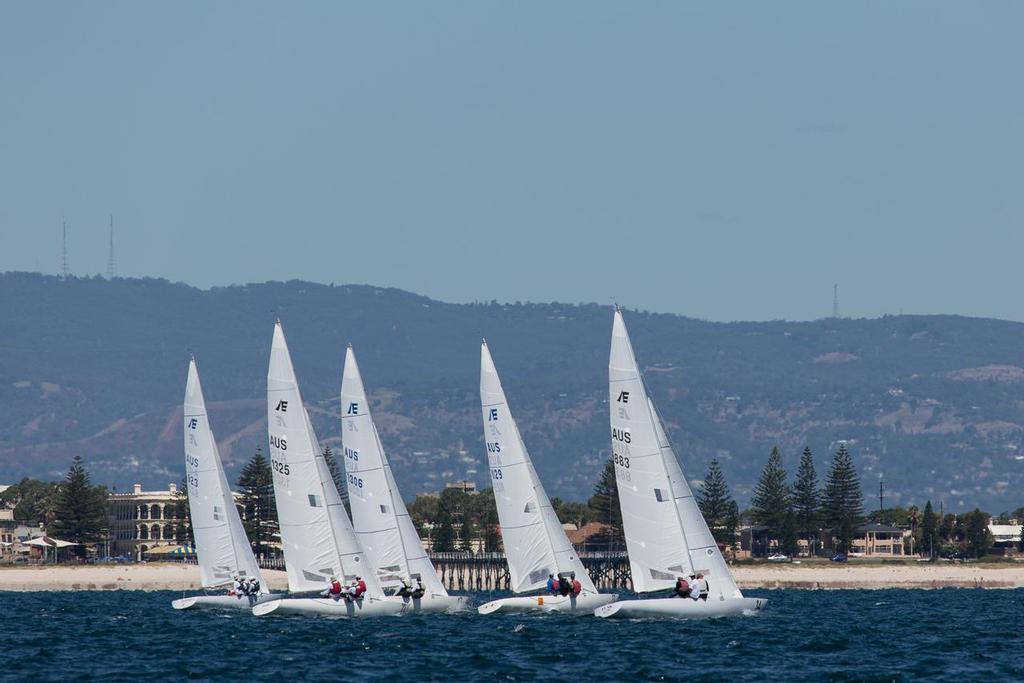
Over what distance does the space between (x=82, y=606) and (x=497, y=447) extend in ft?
125

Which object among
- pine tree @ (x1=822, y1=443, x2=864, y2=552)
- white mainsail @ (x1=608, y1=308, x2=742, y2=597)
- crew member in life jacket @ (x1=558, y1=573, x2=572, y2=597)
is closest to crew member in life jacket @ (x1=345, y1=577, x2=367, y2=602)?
crew member in life jacket @ (x1=558, y1=573, x2=572, y2=597)

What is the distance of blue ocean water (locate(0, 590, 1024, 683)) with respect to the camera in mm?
57594

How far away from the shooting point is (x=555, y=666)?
59.3m

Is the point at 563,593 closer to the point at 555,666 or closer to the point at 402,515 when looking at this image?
the point at 402,515

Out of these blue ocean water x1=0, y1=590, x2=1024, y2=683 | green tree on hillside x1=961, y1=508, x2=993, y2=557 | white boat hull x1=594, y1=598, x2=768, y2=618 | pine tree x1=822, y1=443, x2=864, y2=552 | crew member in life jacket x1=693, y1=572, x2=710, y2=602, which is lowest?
blue ocean water x1=0, y1=590, x2=1024, y2=683

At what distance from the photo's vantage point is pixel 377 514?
81438 millimetres

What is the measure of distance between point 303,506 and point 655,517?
47.1ft

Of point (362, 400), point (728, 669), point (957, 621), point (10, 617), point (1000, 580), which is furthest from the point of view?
point (1000, 580)

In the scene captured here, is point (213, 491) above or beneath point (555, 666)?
above

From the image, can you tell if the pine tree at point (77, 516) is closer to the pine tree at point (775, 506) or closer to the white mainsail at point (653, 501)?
the pine tree at point (775, 506)

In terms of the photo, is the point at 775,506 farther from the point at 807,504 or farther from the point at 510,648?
the point at 510,648

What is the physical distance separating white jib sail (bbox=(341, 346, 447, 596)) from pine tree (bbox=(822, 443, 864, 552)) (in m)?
107

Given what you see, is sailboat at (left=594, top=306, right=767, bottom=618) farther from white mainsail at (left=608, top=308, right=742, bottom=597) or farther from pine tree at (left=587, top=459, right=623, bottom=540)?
pine tree at (left=587, top=459, right=623, bottom=540)

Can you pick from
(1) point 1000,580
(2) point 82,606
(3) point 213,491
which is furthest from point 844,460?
(3) point 213,491
